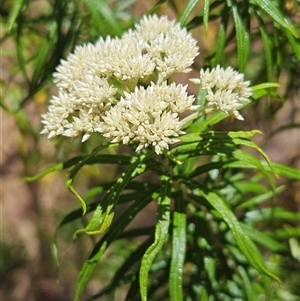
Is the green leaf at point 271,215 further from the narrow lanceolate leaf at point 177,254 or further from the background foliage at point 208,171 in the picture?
the narrow lanceolate leaf at point 177,254

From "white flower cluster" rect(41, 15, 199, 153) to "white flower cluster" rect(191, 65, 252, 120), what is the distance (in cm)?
5

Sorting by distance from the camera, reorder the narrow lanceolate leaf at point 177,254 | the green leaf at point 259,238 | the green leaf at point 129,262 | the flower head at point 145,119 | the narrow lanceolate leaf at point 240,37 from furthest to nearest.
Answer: the green leaf at point 259,238 → the green leaf at point 129,262 → the narrow lanceolate leaf at point 240,37 → the narrow lanceolate leaf at point 177,254 → the flower head at point 145,119

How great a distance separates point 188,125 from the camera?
1133 mm

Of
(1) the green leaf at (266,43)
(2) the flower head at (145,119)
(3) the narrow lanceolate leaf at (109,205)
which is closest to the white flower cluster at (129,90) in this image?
(2) the flower head at (145,119)

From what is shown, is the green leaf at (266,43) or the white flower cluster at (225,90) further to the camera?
the green leaf at (266,43)

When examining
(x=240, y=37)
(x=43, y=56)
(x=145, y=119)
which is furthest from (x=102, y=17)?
(x=145, y=119)

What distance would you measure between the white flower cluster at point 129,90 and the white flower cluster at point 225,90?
0.05m

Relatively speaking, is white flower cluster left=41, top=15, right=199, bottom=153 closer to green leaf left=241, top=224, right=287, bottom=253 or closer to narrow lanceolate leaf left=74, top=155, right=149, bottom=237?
narrow lanceolate leaf left=74, top=155, right=149, bottom=237

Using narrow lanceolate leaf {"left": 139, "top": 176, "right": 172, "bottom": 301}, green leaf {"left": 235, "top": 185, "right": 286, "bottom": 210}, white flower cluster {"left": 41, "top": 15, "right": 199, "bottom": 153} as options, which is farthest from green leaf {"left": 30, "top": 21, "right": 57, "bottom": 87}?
green leaf {"left": 235, "top": 185, "right": 286, "bottom": 210}

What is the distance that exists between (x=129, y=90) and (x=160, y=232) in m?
0.26

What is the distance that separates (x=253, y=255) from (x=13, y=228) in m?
2.54

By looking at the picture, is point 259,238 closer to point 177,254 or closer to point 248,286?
point 248,286

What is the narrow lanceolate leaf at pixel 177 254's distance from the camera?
3.41 feet

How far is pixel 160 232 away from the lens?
1.02 m
